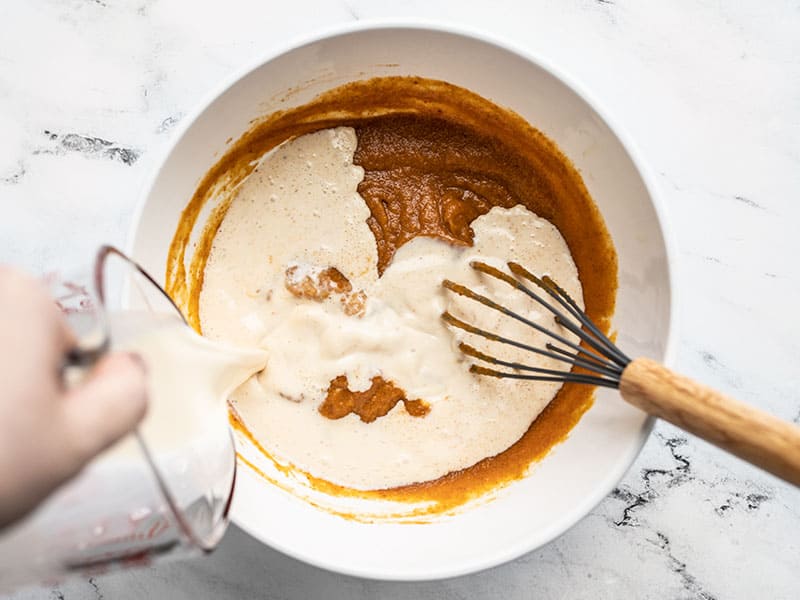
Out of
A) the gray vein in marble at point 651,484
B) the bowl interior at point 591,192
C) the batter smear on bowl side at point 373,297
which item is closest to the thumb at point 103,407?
the bowl interior at point 591,192

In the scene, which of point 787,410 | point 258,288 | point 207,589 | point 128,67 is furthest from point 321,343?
point 787,410

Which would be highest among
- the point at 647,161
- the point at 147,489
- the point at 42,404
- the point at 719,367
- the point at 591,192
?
the point at 647,161

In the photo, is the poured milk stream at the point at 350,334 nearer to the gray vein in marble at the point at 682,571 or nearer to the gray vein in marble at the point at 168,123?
the gray vein in marble at the point at 168,123

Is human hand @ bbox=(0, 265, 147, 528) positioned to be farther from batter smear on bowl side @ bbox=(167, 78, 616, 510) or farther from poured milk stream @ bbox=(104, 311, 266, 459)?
batter smear on bowl side @ bbox=(167, 78, 616, 510)

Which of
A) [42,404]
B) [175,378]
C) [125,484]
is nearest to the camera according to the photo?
[42,404]

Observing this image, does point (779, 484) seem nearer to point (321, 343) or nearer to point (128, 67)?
point (321, 343)

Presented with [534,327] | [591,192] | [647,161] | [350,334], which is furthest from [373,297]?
[647,161]

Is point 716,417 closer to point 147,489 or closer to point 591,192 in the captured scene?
point 591,192
